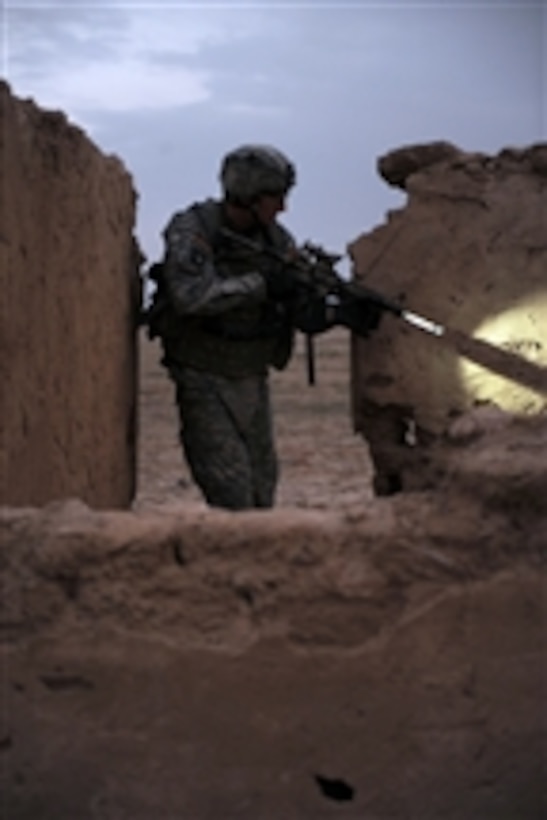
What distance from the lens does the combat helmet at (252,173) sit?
418 cm

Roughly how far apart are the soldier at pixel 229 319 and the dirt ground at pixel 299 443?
123 centimetres

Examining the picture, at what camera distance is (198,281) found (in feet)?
13.3

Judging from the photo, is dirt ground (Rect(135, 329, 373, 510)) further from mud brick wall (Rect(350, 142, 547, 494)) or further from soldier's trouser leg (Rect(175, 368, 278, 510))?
mud brick wall (Rect(350, 142, 547, 494))

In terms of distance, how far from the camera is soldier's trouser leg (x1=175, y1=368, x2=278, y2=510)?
14.2 feet

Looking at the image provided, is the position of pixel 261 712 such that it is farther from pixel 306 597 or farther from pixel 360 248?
pixel 360 248

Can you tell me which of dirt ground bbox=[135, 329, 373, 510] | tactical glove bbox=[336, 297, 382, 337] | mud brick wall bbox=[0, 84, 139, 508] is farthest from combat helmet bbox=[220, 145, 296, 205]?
dirt ground bbox=[135, 329, 373, 510]

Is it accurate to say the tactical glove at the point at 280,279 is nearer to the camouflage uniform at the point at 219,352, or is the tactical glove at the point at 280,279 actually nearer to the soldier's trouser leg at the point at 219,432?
the camouflage uniform at the point at 219,352

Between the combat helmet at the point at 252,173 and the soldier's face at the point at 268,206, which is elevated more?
the combat helmet at the point at 252,173

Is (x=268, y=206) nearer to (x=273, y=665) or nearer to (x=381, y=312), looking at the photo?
(x=381, y=312)

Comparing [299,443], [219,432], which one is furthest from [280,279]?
[299,443]

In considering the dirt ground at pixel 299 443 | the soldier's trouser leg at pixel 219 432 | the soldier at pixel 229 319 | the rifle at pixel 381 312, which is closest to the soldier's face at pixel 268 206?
the soldier at pixel 229 319

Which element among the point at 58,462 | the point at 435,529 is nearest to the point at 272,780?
the point at 435,529

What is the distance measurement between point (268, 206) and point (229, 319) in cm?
44

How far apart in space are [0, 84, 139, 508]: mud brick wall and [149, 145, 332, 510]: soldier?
0.21 meters
